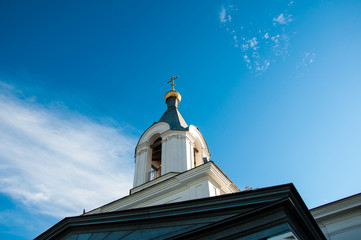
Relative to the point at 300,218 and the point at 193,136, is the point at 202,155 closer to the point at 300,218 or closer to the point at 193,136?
the point at 193,136

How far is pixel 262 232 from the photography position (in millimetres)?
6004

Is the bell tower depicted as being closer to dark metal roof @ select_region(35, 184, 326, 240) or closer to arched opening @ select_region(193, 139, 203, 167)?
arched opening @ select_region(193, 139, 203, 167)

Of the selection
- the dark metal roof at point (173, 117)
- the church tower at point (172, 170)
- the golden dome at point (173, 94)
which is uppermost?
the golden dome at point (173, 94)

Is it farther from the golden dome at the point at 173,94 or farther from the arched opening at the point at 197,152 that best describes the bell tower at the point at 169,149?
the golden dome at the point at 173,94

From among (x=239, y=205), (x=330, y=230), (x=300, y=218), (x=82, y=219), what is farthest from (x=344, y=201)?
(x=82, y=219)

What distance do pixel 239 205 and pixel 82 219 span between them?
489 centimetres

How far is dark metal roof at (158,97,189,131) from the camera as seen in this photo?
1680 centimetres

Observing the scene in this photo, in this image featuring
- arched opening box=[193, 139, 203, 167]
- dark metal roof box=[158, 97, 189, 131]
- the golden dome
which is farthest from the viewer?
the golden dome

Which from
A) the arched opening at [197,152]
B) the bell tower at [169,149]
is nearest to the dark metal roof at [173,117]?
the bell tower at [169,149]

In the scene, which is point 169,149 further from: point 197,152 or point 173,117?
point 173,117

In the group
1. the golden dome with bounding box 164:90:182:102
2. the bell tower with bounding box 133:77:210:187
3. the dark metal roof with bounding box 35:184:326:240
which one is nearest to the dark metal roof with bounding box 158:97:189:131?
the bell tower with bounding box 133:77:210:187

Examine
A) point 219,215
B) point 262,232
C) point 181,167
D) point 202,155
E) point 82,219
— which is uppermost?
point 202,155

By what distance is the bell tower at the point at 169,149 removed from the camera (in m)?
14.8

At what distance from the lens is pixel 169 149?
15.4 meters
